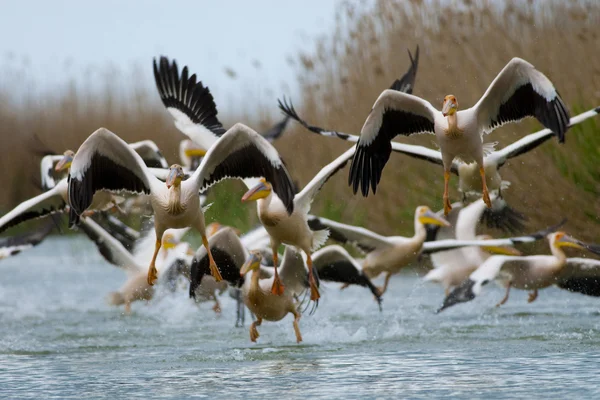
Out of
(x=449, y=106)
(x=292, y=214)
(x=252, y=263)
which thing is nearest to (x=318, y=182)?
(x=292, y=214)

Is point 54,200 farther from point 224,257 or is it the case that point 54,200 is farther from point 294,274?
point 294,274

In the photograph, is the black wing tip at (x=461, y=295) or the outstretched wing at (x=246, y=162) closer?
the outstretched wing at (x=246, y=162)

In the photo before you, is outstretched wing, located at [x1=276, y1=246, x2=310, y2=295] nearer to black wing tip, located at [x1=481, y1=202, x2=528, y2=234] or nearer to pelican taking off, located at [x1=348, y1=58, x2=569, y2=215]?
pelican taking off, located at [x1=348, y1=58, x2=569, y2=215]

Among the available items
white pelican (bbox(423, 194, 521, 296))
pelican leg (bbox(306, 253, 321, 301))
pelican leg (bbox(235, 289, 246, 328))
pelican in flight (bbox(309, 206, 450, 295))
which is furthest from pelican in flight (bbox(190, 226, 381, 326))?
white pelican (bbox(423, 194, 521, 296))

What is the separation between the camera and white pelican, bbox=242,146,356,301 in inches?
337

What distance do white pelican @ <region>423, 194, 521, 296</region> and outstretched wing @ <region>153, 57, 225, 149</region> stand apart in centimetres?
265

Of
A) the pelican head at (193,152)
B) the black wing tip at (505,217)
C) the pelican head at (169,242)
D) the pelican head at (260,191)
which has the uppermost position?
the pelican head at (193,152)

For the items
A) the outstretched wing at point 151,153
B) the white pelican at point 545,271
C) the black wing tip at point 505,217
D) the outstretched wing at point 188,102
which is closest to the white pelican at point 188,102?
the outstretched wing at point 188,102

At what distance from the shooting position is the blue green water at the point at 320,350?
22.4 feet

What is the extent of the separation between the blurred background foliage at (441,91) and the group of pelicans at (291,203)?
0.79 m

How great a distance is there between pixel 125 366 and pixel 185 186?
4.59 feet

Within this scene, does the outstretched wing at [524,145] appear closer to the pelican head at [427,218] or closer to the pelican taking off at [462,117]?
the pelican taking off at [462,117]

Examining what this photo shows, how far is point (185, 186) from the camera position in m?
7.87

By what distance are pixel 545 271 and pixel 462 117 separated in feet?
9.03
